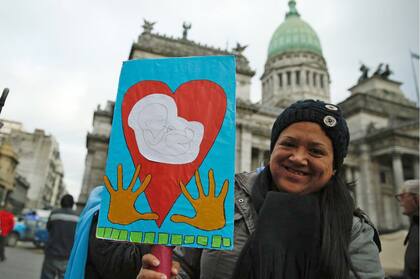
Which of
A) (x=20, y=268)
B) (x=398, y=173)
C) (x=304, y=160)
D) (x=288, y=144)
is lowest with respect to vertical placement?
(x=20, y=268)

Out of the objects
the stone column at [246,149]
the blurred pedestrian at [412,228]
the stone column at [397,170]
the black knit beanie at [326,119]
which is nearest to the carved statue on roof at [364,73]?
the stone column at [397,170]

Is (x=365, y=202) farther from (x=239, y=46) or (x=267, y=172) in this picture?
(x=267, y=172)

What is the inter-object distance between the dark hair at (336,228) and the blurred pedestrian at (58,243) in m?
5.57

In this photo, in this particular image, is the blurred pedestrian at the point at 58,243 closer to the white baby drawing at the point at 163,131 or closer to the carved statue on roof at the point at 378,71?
the white baby drawing at the point at 163,131

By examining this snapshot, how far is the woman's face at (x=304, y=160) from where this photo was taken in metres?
1.85

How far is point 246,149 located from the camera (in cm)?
2867

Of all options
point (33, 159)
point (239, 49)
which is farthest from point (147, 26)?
point (33, 159)

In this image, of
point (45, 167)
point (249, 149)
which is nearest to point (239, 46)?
point (249, 149)

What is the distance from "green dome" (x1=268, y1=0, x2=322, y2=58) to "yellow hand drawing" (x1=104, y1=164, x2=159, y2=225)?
52329 mm

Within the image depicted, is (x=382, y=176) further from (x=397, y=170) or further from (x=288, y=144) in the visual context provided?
(x=288, y=144)

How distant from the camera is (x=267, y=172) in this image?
2031mm

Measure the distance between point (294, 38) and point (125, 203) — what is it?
5395cm

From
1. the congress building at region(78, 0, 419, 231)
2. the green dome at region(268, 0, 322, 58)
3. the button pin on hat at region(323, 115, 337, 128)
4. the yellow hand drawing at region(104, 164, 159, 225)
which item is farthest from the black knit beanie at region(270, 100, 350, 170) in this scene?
the green dome at region(268, 0, 322, 58)

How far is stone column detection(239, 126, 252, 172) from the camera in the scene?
27812 millimetres
